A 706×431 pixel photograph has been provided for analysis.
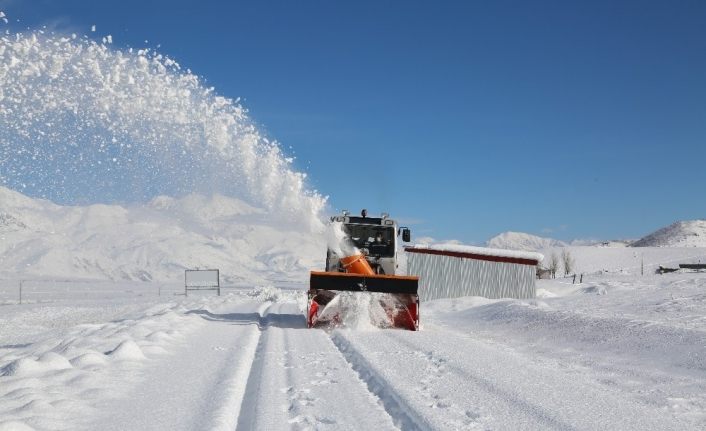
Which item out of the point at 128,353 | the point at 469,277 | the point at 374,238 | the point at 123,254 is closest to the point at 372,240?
the point at 374,238

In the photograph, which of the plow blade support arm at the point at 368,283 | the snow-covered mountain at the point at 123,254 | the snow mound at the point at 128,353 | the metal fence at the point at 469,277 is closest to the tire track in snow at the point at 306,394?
the snow mound at the point at 128,353

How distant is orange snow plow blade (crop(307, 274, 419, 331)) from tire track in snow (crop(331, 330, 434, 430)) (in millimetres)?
3400

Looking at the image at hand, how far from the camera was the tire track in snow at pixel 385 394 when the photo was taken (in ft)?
20.0

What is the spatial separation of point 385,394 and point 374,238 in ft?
31.5

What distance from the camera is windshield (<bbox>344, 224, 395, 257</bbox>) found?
16766 millimetres

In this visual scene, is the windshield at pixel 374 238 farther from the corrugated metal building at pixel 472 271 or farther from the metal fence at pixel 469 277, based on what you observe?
the metal fence at pixel 469 277

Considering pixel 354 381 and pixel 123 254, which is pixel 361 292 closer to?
pixel 354 381

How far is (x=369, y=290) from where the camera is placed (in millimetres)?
14609

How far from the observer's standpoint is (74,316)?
27453 millimetres

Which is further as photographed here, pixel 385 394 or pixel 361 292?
pixel 361 292

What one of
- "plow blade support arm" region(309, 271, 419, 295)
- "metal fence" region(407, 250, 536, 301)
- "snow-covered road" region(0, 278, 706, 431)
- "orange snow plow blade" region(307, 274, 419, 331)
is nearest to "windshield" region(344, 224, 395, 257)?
"orange snow plow blade" region(307, 274, 419, 331)

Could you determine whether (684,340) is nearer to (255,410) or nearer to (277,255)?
(255,410)

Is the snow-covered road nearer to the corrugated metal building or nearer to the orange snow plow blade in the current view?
the orange snow plow blade

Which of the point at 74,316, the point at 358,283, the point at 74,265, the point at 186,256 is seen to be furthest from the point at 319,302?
the point at 186,256
